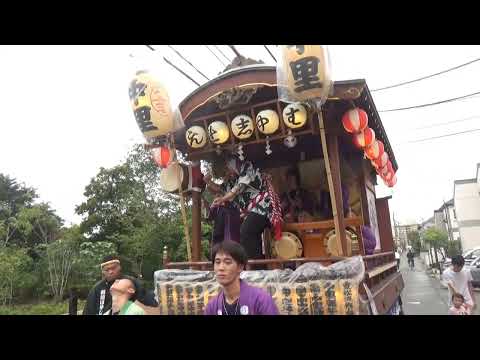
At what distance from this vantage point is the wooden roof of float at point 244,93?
4.29 m

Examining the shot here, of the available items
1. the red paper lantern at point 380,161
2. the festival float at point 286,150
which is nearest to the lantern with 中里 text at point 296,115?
the festival float at point 286,150

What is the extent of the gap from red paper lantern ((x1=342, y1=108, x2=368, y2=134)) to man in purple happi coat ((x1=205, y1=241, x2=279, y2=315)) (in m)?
2.83

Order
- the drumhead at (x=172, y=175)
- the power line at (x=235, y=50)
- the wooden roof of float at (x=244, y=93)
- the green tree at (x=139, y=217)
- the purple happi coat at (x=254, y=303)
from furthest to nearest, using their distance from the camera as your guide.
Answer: the green tree at (x=139, y=217), the power line at (x=235, y=50), the drumhead at (x=172, y=175), the wooden roof of float at (x=244, y=93), the purple happi coat at (x=254, y=303)

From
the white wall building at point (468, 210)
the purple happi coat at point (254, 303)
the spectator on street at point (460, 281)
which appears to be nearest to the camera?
the purple happi coat at point (254, 303)

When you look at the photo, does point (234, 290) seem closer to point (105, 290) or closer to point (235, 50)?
point (105, 290)

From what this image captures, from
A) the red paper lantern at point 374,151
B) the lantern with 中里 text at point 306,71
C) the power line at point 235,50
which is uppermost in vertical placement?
the power line at point 235,50

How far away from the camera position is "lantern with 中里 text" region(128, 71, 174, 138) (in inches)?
199

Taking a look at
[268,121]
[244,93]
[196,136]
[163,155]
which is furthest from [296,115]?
[163,155]

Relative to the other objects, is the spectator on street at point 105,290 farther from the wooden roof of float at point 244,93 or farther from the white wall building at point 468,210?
the white wall building at point 468,210

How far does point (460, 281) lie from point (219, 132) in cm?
362

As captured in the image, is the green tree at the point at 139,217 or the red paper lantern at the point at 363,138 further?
the green tree at the point at 139,217

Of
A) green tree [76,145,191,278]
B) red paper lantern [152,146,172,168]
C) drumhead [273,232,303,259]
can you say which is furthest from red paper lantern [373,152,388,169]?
green tree [76,145,191,278]

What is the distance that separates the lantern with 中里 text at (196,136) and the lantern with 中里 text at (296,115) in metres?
1.29

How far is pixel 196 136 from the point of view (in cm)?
529
